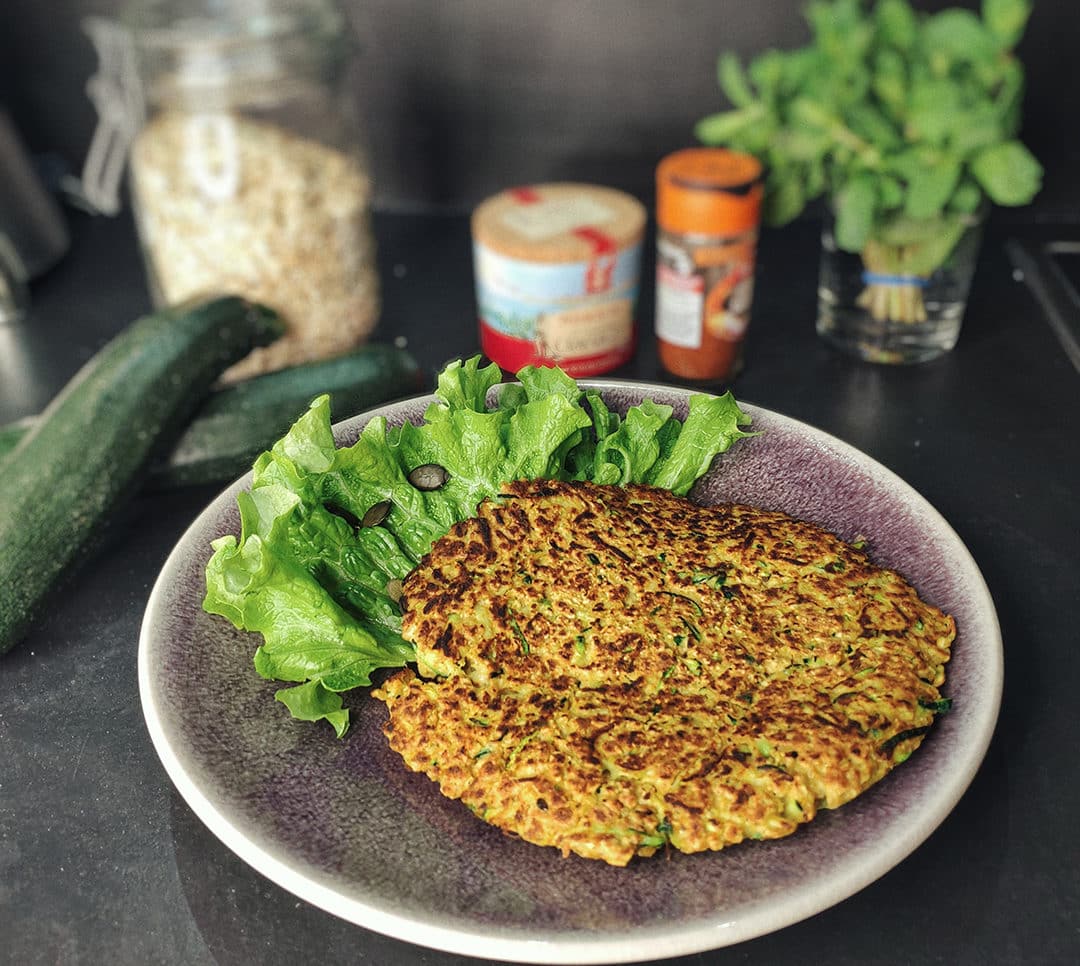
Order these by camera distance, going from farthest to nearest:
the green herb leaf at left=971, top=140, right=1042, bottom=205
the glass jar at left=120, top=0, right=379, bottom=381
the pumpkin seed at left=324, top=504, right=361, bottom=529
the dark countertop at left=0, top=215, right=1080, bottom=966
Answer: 1. the glass jar at left=120, top=0, right=379, bottom=381
2. the green herb leaf at left=971, top=140, right=1042, bottom=205
3. the pumpkin seed at left=324, top=504, right=361, bottom=529
4. the dark countertop at left=0, top=215, right=1080, bottom=966

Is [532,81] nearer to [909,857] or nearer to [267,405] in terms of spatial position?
[267,405]

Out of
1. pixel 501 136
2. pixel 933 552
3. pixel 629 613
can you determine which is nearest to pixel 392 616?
pixel 629 613

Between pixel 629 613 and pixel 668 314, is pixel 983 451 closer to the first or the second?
pixel 668 314

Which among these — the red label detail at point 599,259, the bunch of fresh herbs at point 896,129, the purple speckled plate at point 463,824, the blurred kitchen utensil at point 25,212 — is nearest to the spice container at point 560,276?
the red label detail at point 599,259

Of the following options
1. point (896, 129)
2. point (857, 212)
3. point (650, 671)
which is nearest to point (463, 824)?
point (650, 671)

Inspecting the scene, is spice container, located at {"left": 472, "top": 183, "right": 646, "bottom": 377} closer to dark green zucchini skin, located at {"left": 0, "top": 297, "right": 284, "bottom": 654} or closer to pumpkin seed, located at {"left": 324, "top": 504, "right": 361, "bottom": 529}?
dark green zucchini skin, located at {"left": 0, "top": 297, "right": 284, "bottom": 654}

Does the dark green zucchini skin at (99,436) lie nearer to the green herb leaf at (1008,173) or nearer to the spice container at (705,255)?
the spice container at (705,255)

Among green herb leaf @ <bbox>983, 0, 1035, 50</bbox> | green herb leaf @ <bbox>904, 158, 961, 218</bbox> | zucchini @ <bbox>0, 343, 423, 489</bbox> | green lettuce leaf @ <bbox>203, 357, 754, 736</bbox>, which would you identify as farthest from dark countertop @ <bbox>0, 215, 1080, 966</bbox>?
green herb leaf @ <bbox>983, 0, 1035, 50</bbox>
